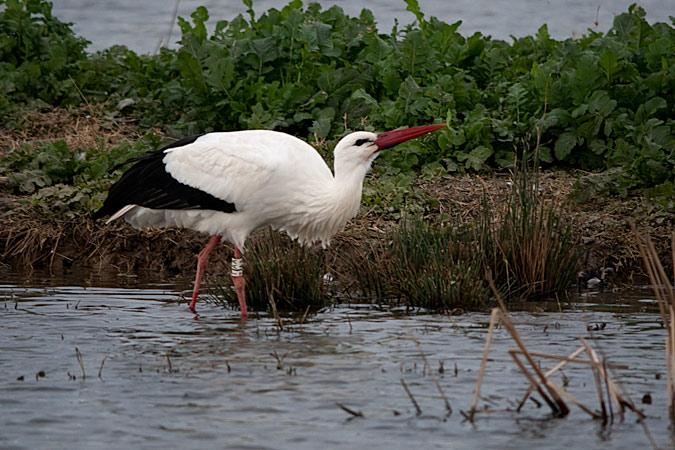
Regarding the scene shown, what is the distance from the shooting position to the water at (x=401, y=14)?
61.5ft

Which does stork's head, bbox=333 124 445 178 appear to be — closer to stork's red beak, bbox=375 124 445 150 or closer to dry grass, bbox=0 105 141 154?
stork's red beak, bbox=375 124 445 150

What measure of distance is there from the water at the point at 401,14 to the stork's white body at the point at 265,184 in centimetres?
1040

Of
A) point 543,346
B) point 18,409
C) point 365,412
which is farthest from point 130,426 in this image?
point 543,346

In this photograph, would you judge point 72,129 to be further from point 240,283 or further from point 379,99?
point 240,283

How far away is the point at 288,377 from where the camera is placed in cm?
561

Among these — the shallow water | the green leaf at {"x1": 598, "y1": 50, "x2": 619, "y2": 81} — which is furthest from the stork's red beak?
the green leaf at {"x1": 598, "y1": 50, "x2": 619, "y2": 81}

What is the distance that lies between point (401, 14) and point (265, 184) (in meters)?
13.2

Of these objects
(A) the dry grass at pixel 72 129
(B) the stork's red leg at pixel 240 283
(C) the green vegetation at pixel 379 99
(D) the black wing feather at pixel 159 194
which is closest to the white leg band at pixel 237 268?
(B) the stork's red leg at pixel 240 283

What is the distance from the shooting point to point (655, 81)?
10.1 m

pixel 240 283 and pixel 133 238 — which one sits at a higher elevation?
pixel 133 238

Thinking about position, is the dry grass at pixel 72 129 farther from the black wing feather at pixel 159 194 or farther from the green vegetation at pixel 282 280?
the green vegetation at pixel 282 280

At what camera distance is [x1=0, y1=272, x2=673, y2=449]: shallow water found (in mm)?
4645

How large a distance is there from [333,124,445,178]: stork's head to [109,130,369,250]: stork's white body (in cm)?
9

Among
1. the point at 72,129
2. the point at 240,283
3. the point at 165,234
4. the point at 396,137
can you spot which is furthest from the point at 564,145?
the point at 72,129
